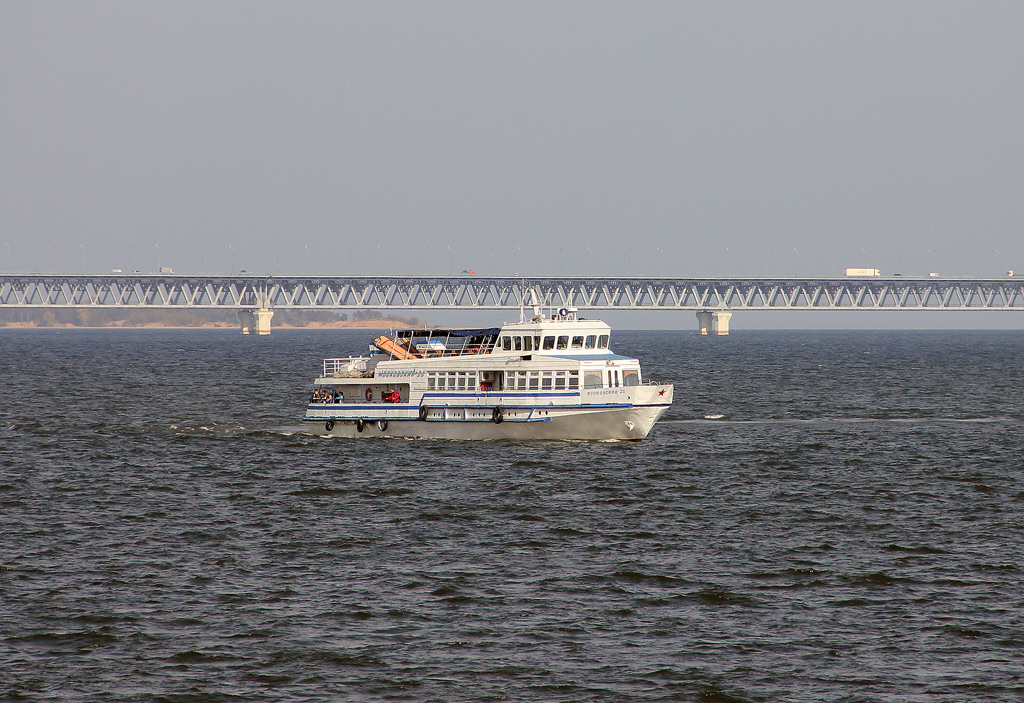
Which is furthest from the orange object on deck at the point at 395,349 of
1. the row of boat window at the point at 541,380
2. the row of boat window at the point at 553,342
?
the row of boat window at the point at 541,380

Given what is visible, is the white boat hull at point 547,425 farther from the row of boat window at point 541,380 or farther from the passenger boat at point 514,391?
the row of boat window at point 541,380

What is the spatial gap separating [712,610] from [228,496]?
75.6 feet

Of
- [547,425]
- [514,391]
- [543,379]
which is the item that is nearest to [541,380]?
[543,379]

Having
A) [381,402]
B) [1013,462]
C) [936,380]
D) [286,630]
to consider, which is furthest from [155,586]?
[936,380]

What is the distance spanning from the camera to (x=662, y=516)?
1597 inches

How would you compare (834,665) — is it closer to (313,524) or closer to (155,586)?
(155,586)

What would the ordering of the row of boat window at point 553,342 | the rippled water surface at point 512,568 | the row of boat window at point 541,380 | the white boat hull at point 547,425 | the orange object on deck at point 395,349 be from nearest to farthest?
the rippled water surface at point 512,568 < the row of boat window at point 541,380 < the white boat hull at point 547,425 < the row of boat window at point 553,342 < the orange object on deck at point 395,349

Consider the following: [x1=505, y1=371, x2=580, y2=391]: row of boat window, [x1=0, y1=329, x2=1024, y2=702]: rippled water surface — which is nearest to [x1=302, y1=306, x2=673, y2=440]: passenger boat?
[x1=505, y1=371, x2=580, y2=391]: row of boat window

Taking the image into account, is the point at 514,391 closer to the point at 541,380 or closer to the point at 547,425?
the point at 541,380

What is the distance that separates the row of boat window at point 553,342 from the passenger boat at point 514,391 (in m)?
0.05

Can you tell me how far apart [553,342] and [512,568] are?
88.0ft

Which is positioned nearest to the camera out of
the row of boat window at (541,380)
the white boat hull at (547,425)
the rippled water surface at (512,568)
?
the rippled water surface at (512,568)

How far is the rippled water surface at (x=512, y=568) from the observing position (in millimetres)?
23609

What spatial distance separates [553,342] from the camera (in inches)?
2304
